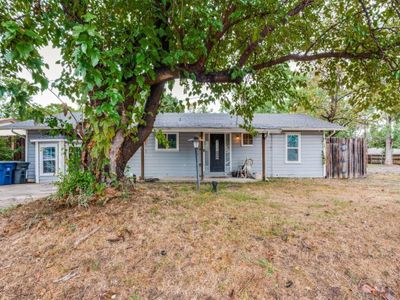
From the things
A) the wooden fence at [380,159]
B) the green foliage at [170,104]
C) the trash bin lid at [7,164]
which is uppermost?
the green foliage at [170,104]

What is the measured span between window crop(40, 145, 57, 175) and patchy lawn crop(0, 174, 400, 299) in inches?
264

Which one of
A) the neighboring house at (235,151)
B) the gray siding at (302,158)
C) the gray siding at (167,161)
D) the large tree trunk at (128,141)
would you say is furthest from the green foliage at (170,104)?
the gray siding at (302,158)

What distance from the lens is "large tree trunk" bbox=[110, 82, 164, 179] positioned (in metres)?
4.12

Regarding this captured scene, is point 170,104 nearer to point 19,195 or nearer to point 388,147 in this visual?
point 19,195

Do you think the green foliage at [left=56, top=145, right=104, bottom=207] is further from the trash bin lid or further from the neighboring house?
the trash bin lid

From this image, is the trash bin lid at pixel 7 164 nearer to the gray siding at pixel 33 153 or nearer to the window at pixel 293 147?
the gray siding at pixel 33 153

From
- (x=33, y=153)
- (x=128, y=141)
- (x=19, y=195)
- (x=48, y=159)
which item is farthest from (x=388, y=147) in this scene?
(x=33, y=153)

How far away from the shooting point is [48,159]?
1001cm

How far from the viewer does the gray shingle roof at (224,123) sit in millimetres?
9861

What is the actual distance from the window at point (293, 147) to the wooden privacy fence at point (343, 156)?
1.34 metres

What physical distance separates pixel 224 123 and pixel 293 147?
3.51 metres

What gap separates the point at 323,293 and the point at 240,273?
2.62ft

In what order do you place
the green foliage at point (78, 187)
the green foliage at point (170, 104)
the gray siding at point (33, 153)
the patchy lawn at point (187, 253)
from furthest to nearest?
the gray siding at point (33, 153)
the green foliage at point (170, 104)
the green foliage at point (78, 187)
the patchy lawn at point (187, 253)

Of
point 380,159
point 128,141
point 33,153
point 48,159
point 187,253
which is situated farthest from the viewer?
point 380,159
